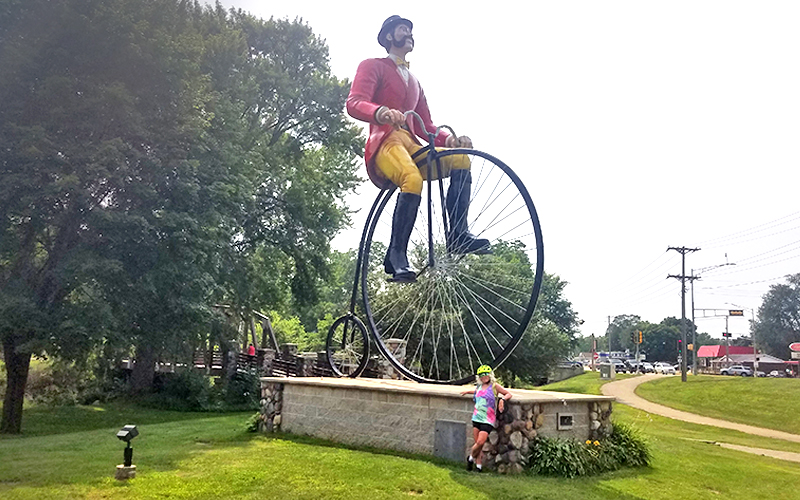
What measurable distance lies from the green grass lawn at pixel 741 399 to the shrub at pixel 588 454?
15.6 meters

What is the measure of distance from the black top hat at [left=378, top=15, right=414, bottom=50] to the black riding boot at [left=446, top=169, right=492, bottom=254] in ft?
8.02

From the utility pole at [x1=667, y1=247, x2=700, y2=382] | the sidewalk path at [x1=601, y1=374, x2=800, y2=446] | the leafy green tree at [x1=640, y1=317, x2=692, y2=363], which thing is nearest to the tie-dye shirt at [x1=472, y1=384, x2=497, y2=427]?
the sidewalk path at [x1=601, y1=374, x2=800, y2=446]

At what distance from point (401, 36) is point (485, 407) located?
Answer: 5.79 meters

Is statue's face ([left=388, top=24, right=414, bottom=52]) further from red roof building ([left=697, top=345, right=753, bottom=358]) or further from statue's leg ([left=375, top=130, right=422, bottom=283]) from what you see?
red roof building ([left=697, top=345, right=753, bottom=358])

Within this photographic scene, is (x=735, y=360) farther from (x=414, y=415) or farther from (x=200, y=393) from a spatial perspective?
(x=414, y=415)

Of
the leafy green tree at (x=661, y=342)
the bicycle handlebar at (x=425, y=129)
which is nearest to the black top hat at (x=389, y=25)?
the bicycle handlebar at (x=425, y=129)

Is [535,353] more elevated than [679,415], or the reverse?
[535,353]

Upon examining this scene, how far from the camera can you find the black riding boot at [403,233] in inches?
356

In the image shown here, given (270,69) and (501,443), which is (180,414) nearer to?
(270,69)

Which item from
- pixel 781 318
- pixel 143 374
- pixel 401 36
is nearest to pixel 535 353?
pixel 143 374

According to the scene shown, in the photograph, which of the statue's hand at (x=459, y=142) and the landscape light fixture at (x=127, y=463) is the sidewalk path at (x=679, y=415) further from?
the landscape light fixture at (x=127, y=463)

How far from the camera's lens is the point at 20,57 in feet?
43.5

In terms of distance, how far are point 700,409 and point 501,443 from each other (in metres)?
21.9

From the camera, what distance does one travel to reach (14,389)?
49.3ft
